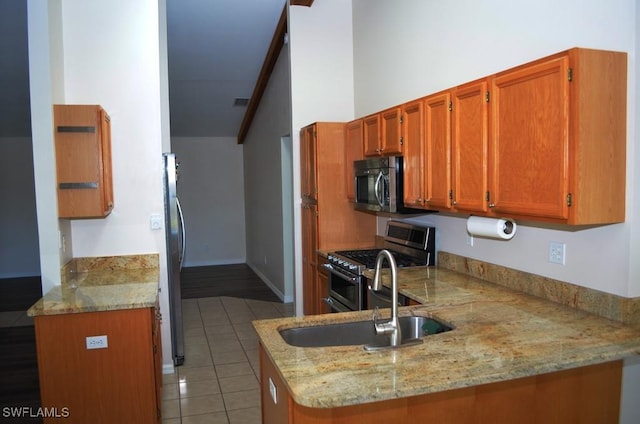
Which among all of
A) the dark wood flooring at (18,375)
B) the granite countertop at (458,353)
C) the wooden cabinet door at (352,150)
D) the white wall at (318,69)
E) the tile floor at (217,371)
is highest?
the white wall at (318,69)

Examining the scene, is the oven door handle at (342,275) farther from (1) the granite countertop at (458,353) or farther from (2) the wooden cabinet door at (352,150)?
(1) the granite countertop at (458,353)

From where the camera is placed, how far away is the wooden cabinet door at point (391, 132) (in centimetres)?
359

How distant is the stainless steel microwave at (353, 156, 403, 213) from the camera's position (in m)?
3.58

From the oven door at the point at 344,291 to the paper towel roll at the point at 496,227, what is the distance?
99 cm

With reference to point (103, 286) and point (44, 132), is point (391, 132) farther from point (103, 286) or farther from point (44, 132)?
point (44, 132)

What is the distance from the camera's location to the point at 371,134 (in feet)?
13.4

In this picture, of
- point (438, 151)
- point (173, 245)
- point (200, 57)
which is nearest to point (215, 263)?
point (200, 57)

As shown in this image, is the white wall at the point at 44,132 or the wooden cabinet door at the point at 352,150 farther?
the wooden cabinet door at the point at 352,150

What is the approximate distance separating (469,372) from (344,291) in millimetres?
2300

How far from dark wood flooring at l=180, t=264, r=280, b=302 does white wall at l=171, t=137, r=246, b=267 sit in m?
0.36

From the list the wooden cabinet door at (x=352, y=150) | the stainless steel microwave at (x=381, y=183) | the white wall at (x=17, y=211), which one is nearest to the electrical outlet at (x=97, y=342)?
the stainless steel microwave at (x=381, y=183)

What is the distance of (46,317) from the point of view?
2.75m

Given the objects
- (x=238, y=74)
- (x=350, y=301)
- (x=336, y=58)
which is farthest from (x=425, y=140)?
(x=238, y=74)

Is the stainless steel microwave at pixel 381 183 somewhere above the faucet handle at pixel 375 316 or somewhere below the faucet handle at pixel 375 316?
above
